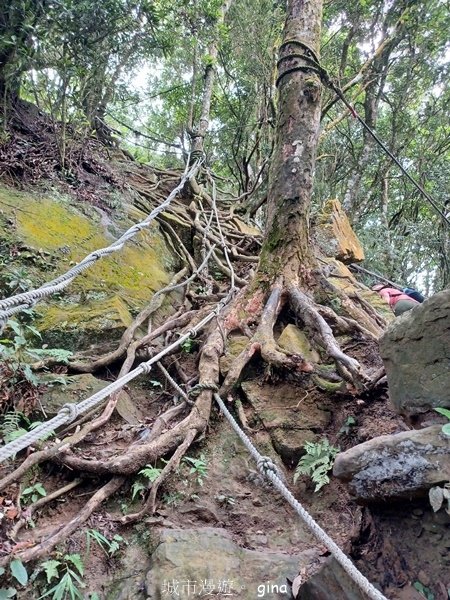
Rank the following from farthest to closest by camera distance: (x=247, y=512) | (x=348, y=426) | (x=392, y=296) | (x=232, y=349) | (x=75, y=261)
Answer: (x=392, y=296), (x=75, y=261), (x=232, y=349), (x=348, y=426), (x=247, y=512)

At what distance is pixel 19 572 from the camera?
5.00ft

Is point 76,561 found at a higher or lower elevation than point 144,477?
lower

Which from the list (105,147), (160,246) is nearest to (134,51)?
(105,147)

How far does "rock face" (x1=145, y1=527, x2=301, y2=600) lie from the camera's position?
5.48ft

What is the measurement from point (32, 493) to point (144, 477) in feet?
1.73

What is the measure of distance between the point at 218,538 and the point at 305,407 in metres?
0.89

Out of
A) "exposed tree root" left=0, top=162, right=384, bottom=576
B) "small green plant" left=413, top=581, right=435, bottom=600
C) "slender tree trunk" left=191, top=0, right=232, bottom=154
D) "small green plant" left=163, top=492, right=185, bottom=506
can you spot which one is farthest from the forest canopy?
"small green plant" left=413, top=581, right=435, bottom=600

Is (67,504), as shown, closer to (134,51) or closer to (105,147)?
(134,51)

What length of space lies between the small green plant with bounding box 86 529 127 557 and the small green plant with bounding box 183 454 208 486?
482 millimetres

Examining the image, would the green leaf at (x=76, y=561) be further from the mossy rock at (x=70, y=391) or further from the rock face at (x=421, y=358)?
the rock face at (x=421, y=358)

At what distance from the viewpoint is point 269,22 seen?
7.43 metres

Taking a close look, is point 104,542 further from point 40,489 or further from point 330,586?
point 330,586

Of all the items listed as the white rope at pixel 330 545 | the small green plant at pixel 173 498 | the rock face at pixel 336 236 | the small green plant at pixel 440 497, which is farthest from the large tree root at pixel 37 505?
the rock face at pixel 336 236

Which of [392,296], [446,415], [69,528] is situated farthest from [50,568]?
[392,296]
